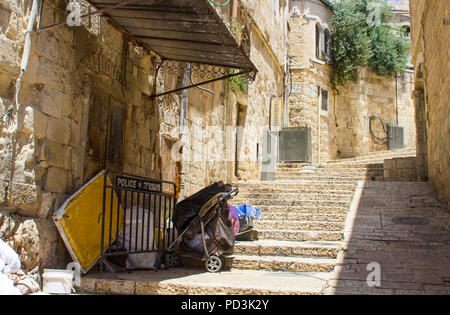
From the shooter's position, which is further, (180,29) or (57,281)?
(180,29)

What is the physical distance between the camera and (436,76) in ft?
26.9

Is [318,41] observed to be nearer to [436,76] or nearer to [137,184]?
[436,76]

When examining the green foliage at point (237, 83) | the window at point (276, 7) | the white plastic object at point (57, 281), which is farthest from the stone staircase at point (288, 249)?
the window at point (276, 7)

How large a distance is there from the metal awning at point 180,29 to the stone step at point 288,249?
2.46 metres

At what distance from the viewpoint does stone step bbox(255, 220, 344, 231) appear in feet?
22.8

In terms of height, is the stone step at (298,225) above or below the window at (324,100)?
below

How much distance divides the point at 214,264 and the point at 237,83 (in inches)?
243

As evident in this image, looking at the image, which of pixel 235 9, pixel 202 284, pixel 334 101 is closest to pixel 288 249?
pixel 202 284

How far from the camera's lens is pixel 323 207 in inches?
312

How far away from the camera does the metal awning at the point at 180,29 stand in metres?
4.79

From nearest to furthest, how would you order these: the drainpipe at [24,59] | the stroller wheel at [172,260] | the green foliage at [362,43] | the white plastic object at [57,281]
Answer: the drainpipe at [24,59], the white plastic object at [57,281], the stroller wheel at [172,260], the green foliage at [362,43]

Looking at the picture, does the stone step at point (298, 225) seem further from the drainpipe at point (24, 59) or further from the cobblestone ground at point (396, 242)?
the drainpipe at point (24, 59)

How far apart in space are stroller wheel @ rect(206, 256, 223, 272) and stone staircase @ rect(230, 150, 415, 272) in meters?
0.42
